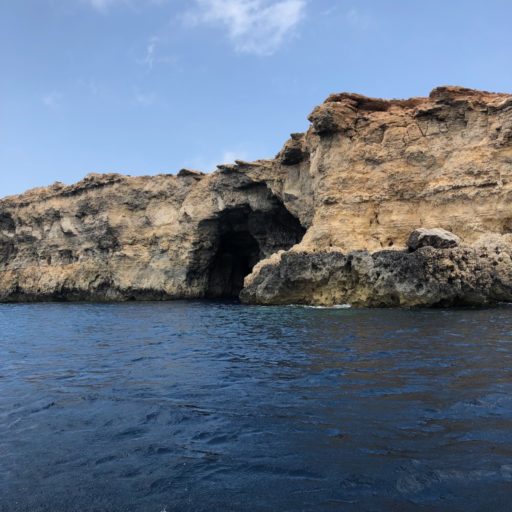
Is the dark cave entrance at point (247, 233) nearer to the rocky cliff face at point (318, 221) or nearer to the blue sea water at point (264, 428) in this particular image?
the rocky cliff face at point (318, 221)

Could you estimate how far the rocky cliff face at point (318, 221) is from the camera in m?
26.6

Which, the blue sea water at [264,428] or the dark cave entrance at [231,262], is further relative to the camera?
the dark cave entrance at [231,262]

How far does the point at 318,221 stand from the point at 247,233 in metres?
17.7

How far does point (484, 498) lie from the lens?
4.74 meters

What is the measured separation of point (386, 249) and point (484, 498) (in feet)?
76.1

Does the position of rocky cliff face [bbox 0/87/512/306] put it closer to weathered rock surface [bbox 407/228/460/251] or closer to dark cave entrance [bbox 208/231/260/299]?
weathered rock surface [bbox 407/228/460/251]

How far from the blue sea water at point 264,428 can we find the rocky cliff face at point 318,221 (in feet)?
42.5

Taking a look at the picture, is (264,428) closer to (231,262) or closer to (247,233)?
(247,233)

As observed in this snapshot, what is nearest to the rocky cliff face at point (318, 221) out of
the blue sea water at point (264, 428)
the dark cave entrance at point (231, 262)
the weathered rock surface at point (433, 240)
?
the weathered rock surface at point (433, 240)

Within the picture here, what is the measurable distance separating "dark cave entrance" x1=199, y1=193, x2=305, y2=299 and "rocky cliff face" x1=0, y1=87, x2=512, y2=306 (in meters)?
0.15

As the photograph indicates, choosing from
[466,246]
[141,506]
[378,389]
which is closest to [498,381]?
[378,389]

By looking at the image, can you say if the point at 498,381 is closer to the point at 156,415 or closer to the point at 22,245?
the point at 156,415

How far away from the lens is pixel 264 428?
23.0ft

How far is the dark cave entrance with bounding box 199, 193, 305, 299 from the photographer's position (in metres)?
46.3
